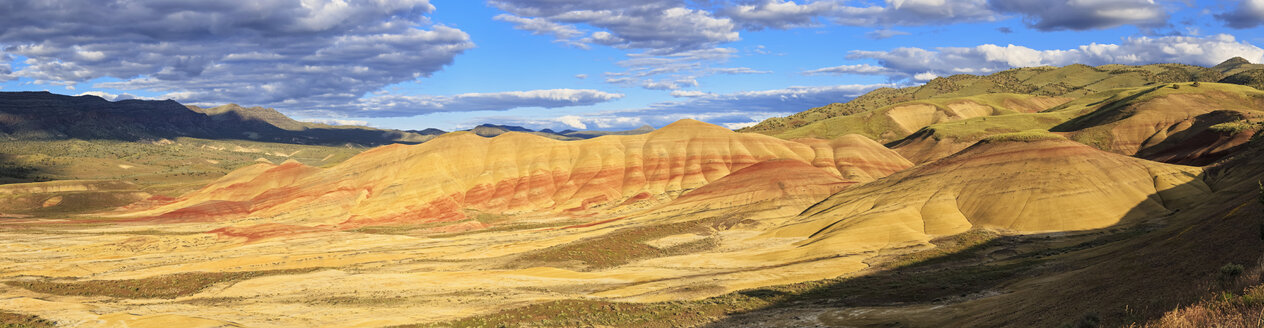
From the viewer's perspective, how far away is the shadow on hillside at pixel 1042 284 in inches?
962

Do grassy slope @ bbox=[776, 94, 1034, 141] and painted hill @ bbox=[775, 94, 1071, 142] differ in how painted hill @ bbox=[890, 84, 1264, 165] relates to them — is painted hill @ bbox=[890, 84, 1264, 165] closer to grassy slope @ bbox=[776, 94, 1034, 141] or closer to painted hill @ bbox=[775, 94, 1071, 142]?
grassy slope @ bbox=[776, 94, 1034, 141]

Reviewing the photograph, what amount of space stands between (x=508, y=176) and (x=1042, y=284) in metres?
96.7

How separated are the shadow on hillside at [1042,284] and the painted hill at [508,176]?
58815 mm

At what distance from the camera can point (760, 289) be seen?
47094mm

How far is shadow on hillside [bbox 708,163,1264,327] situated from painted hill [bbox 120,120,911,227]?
5881 cm

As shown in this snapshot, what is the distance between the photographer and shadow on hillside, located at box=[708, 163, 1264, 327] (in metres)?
24.4

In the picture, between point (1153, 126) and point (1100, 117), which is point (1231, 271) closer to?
point (1153, 126)

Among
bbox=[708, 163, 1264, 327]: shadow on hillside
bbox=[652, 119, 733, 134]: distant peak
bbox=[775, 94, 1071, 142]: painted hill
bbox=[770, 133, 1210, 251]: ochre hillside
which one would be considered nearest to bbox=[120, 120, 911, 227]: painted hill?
bbox=[652, 119, 733, 134]: distant peak

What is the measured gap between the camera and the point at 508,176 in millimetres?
124625

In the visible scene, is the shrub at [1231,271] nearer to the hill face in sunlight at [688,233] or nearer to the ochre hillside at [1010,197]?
the hill face in sunlight at [688,233]

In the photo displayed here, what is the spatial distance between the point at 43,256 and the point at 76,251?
10.2 feet

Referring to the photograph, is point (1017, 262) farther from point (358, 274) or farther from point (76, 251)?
point (76, 251)

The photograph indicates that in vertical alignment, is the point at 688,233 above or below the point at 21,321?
below

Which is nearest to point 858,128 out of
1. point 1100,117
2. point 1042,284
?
point 1100,117
